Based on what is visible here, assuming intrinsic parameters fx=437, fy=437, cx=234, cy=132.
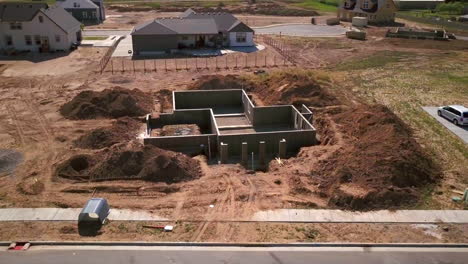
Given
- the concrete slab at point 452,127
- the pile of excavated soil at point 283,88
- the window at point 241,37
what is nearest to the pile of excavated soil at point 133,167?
the pile of excavated soil at point 283,88

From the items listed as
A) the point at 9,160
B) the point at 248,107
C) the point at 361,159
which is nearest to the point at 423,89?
the point at 248,107

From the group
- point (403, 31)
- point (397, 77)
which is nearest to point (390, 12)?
point (403, 31)

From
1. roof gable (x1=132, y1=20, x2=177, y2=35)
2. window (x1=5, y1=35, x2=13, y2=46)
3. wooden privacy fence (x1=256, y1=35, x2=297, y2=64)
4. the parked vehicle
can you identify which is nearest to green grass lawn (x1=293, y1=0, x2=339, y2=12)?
wooden privacy fence (x1=256, y1=35, x2=297, y2=64)

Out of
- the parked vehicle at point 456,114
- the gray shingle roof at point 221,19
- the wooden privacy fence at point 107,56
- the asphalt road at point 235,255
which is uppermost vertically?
the gray shingle roof at point 221,19

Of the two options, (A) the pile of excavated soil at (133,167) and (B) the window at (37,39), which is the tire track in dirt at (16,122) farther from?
(B) the window at (37,39)

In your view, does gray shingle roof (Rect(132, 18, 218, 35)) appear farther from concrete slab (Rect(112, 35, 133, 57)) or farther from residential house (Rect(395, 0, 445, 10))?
residential house (Rect(395, 0, 445, 10))

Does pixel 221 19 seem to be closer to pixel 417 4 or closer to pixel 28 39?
pixel 28 39
